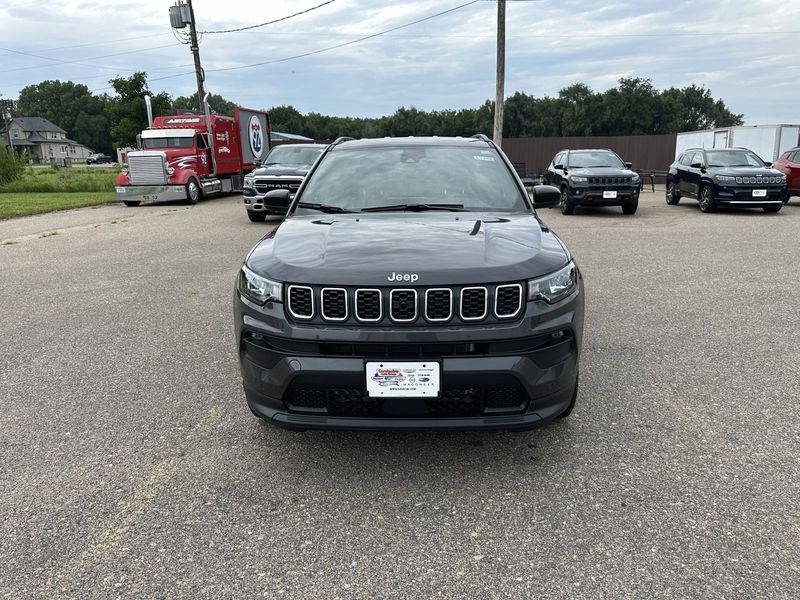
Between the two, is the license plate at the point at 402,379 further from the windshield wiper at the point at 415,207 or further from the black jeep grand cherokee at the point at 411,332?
the windshield wiper at the point at 415,207

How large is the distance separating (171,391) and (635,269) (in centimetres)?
617

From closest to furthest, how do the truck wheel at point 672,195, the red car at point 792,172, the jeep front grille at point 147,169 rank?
the red car at point 792,172 < the truck wheel at point 672,195 < the jeep front grille at point 147,169

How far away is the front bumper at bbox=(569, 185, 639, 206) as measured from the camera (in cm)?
1420

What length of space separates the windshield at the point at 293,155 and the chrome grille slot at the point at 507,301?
42.7 feet

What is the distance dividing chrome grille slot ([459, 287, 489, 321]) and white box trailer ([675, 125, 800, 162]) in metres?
26.5

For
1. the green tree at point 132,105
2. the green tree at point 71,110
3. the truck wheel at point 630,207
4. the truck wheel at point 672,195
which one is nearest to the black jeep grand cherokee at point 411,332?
the truck wheel at point 630,207

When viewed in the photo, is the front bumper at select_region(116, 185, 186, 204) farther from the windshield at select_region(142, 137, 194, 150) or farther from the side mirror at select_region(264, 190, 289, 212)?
the side mirror at select_region(264, 190, 289, 212)

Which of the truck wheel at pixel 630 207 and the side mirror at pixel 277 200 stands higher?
the side mirror at pixel 277 200

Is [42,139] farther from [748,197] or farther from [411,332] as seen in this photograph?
[411,332]

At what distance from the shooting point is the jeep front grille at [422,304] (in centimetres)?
257

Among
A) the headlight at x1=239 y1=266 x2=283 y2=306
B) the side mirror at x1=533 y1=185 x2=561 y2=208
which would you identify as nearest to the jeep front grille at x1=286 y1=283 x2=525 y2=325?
the headlight at x1=239 y1=266 x2=283 y2=306

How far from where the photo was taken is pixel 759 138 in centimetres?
2517

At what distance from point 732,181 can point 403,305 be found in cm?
1409

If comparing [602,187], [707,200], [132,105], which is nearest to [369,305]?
[602,187]
